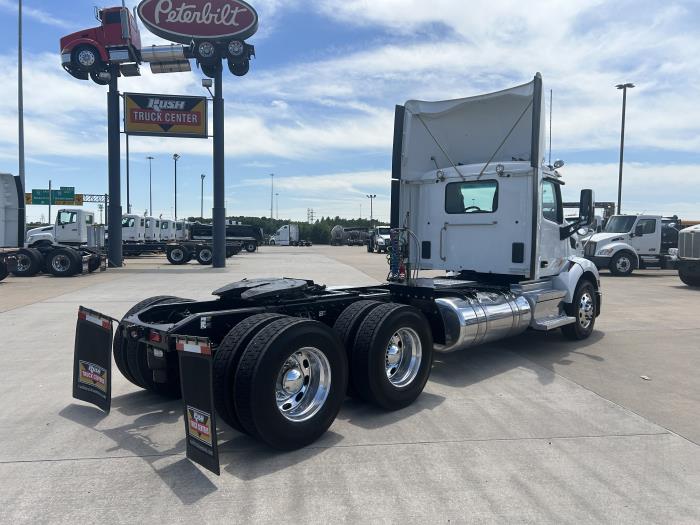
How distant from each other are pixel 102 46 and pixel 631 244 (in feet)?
77.4

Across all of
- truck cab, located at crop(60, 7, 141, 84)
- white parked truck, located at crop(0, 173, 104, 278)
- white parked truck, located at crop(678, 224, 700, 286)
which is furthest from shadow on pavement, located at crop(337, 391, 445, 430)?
truck cab, located at crop(60, 7, 141, 84)

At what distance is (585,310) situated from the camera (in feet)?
26.5

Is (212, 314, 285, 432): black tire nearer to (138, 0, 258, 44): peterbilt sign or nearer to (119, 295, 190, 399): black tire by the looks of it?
(119, 295, 190, 399): black tire

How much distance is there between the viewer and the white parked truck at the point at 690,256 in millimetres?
15297

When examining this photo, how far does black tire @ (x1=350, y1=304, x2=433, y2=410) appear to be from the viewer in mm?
4598

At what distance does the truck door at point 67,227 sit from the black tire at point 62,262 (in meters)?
5.64

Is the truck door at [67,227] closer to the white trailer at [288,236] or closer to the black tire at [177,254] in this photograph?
the black tire at [177,254]

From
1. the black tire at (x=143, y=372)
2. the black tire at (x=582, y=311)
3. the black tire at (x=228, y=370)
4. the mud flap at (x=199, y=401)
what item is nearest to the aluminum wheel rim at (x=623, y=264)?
the black tire at (x=582, y=311)

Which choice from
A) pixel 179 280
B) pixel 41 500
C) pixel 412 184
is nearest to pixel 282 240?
pixel 179 280

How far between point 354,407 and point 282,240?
214 feet

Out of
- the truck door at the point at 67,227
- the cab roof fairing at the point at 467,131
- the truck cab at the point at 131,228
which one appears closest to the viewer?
the cab roof fairing at the point at 467,131

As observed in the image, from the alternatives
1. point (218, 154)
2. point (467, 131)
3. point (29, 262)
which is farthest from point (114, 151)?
point (467, 131)

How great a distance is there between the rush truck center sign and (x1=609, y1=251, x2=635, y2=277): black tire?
58.0 ft

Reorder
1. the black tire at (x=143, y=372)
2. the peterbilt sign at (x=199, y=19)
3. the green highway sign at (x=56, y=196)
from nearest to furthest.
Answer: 1. the black tire at (x=143, y=372)
2. the peterbilt sign at (x=199, y=19)
3. the green highway sign at (x=56, y=196)
